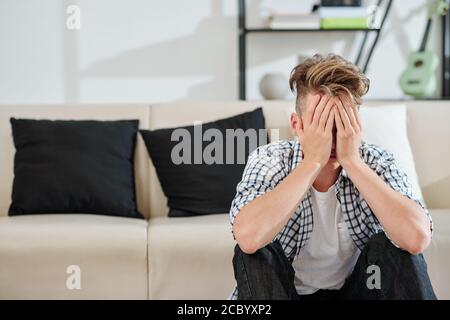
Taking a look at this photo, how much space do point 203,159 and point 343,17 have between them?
130 centimetres

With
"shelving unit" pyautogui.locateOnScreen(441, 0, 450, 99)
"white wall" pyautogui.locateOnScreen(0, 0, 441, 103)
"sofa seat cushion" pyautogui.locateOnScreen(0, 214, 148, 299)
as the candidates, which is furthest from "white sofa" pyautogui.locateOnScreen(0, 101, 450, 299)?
"shelving unit" pyautogui.locateOnScreen(441, 0, 450, 99)

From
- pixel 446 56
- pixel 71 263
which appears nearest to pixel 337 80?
pixel 71 263

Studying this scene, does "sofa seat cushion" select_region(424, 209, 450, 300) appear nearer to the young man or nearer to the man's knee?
the young man

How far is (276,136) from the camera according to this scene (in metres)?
2.70

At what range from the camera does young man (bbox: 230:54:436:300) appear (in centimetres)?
146

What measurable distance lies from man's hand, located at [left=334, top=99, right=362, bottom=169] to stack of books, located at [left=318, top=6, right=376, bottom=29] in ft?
6.24

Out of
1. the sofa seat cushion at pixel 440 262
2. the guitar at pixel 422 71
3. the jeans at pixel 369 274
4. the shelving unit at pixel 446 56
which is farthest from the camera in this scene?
the shelving unit at pixel 446 56

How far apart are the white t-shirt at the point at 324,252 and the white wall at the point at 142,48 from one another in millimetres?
2008

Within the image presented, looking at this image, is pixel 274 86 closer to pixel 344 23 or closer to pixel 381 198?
pixel 344 23

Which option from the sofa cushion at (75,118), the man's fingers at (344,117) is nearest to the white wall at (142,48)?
the sofa cushion at (75,118)

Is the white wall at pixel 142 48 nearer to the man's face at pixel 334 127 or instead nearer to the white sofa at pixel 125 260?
the white sofa at pixel 125 260

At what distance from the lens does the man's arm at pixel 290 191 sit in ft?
4.86

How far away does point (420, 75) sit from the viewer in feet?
11.3

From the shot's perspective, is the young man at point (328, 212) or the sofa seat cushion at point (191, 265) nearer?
the young man at point (328, 212)
